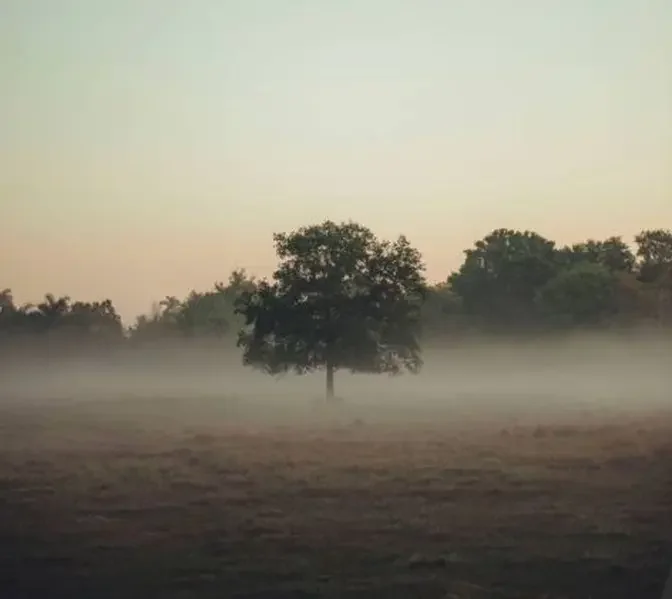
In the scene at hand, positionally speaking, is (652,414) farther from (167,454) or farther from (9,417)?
(9,417)

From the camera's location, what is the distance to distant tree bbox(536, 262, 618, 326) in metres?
9.41

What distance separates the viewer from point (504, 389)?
10203 mm

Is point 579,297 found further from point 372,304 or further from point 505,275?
point 372,304

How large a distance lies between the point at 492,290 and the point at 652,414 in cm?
→ 197

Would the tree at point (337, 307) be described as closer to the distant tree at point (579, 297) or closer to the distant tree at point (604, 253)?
the distant tree at point (579, 297)

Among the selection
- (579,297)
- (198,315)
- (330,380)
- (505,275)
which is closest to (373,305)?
(330,380)

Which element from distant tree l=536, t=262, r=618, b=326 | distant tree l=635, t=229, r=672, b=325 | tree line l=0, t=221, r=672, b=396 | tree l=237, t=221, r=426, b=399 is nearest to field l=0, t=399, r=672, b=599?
tree line l=0, t=221, r=672, b=396

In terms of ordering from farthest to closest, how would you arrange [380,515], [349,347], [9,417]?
[349,347], [9,417], [380,515]

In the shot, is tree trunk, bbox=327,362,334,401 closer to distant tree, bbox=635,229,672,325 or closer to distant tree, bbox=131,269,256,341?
distant tree, bbox=131,269,256,341

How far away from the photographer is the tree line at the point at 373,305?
812 cm

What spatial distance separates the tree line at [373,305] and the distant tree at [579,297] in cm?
1

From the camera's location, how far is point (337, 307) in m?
12.2

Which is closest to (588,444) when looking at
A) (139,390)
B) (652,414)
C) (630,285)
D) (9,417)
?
(652,414)

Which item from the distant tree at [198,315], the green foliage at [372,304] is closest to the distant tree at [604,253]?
the green foliage at [372,304]
